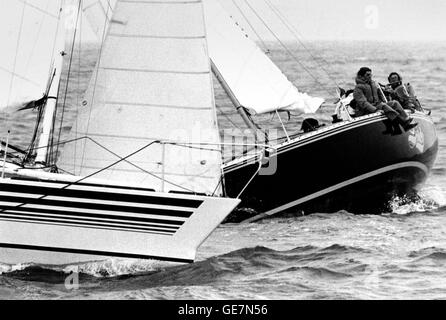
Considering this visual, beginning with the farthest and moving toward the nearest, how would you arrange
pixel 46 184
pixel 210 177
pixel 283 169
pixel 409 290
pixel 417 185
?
1. pixel 417 185
2. pixel 283 169
3. pixel 210 177
4. pixel 46 184
5. pixel 409 290

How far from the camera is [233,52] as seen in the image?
22.5m

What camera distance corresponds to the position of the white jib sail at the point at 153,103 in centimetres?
1691

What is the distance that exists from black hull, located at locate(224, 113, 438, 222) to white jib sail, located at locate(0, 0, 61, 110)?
4.47m

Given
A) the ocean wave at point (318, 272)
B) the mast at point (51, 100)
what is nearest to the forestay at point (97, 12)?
the mast at point (51, 100)

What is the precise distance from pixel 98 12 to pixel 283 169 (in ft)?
15.4

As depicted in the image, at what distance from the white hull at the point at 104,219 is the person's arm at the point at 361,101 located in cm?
593

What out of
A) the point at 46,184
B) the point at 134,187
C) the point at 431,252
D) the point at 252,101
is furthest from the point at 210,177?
the point at 252,101

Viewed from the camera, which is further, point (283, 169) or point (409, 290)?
point (283, 169)

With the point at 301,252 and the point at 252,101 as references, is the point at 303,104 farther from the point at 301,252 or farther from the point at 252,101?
the point at 301,252

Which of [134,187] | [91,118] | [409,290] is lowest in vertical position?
[409,290]

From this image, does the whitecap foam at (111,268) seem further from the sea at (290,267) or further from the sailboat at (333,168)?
the sailboat at (333,168)

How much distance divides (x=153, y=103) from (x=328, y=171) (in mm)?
4726

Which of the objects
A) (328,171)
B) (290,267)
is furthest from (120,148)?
(328,171)

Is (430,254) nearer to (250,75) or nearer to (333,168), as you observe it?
(333,168)
